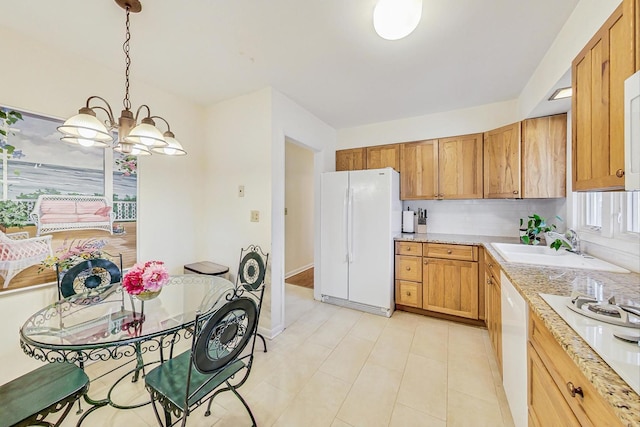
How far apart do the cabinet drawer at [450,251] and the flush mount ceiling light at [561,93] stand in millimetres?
1486

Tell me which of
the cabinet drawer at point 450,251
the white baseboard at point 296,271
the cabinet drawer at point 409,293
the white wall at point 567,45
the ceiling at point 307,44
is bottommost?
the white baseboard at point 296,271

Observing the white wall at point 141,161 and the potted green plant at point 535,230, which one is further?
the potted green plant at point 535,230

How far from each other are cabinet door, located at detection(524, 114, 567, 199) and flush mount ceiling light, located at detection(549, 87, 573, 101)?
17.1 inches

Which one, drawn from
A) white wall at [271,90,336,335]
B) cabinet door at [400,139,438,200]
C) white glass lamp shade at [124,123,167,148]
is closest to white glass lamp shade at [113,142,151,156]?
white glass lamp shade at [124,123,167,148]

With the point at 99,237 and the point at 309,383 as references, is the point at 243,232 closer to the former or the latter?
the point at 99,237

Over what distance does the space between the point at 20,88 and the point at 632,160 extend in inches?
134

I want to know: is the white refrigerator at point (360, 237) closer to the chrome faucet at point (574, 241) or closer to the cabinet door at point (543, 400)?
the chrome faucet at point (574, 241)

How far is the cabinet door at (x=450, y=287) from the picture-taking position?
264cm

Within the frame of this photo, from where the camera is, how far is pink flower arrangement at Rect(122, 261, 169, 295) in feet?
4.85

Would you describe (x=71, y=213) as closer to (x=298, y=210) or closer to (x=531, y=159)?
(x=298, y=210)

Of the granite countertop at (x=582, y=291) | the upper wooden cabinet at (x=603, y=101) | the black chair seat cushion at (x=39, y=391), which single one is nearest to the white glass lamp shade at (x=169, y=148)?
the black chair seat cushion at (x=39, y=391)

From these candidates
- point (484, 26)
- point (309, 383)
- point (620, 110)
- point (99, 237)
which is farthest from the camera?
point (99, 237)

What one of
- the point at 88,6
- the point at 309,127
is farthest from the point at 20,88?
the point at 309,127

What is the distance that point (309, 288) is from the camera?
399 cm
